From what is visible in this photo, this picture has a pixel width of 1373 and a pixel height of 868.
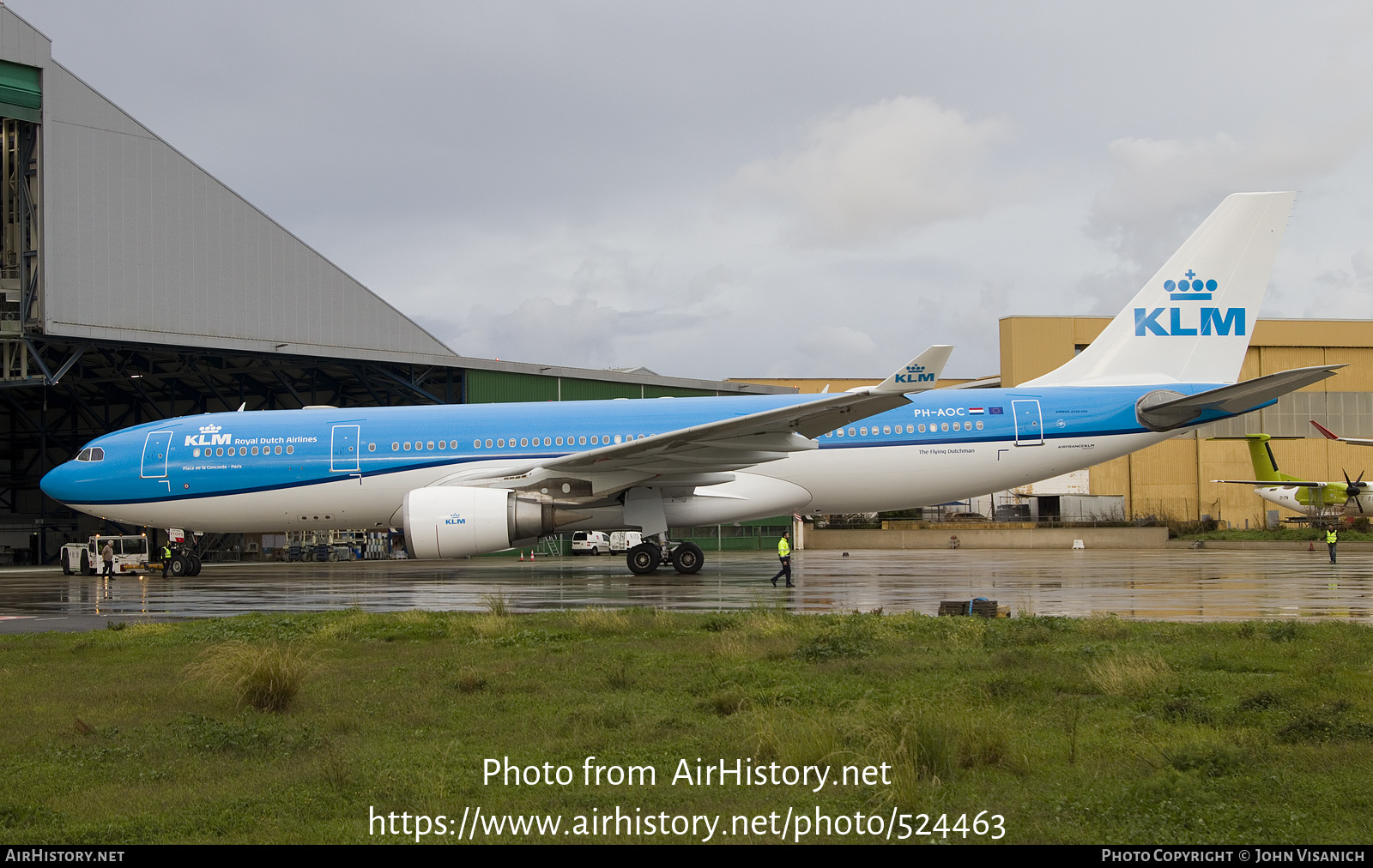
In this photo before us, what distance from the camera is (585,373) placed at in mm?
36938

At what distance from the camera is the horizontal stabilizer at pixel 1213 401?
17781 mm

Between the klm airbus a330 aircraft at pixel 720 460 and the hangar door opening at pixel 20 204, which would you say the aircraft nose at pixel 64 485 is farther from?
the hangar door opening at pixel 20 204

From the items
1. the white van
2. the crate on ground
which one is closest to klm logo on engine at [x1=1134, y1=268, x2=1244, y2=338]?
the crate on ground

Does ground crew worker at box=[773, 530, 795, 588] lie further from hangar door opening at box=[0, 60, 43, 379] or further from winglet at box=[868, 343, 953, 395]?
hangar door opening at box=[0, 60, 43, 379]

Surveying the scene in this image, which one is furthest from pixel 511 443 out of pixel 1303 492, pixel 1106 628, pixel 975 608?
pixel 1303 492

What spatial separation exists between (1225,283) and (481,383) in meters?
23.3

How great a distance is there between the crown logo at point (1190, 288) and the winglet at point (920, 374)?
847 centimetres

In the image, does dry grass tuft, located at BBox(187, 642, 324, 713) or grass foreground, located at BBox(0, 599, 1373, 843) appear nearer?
grass foreground, located at BBox(0, 599, 1373, 843)

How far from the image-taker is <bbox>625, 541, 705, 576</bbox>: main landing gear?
64.1ft

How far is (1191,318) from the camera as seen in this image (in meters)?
20.8

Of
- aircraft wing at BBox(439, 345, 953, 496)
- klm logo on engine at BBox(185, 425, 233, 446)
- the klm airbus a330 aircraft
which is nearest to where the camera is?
aircraft wing at BBox(439, 345, 953, 496)

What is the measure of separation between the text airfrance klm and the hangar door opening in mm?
27881
